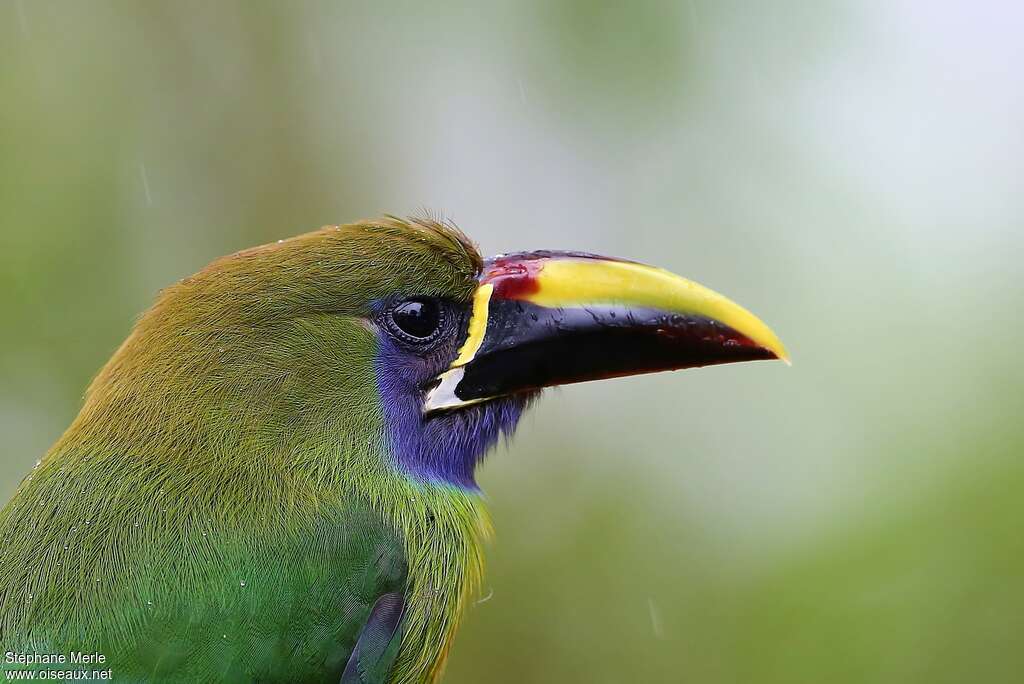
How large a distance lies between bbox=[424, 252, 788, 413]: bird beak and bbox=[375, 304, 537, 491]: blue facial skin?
4 centimetres

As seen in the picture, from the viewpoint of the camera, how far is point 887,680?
6.39m

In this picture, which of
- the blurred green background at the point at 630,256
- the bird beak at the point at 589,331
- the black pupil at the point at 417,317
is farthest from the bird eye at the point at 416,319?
the blurred green background at the point at 630,256

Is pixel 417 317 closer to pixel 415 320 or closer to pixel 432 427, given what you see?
pixel 415 320


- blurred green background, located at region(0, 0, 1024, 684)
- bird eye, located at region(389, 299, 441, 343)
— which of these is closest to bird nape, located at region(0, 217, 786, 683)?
bird eye, located at region(389, 299, 441, 343)

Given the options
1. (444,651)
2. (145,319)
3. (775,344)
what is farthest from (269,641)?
(775,344)

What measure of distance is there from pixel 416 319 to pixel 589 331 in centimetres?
47

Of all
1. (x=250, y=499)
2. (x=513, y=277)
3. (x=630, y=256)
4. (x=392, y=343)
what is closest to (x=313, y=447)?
(x=250, y=499)

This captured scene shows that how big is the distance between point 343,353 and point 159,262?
4.52 m

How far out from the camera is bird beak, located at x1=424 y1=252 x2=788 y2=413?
331cm

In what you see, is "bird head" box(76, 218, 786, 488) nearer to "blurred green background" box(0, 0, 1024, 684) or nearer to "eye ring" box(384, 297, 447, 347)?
"eye ring" box(384, 297, 447, 347)

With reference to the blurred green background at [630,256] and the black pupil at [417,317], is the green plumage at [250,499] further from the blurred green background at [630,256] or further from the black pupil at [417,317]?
the blurred green background at [630,256]

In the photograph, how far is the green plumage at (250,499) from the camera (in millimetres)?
2816

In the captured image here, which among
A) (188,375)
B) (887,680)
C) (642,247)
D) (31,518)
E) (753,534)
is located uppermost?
(188,375)

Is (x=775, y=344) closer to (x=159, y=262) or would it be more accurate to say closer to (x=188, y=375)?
(x=188, y=375)
